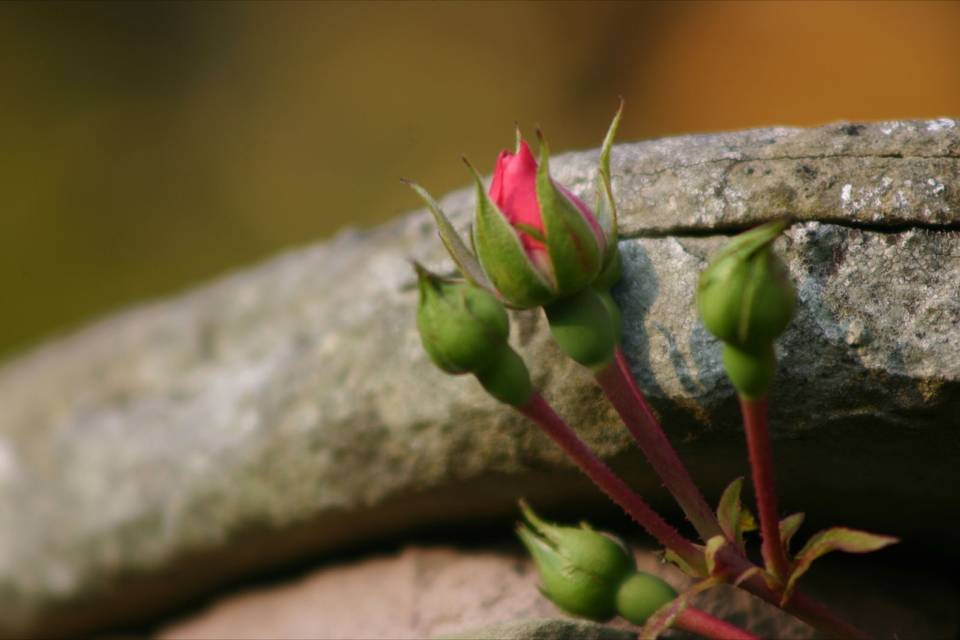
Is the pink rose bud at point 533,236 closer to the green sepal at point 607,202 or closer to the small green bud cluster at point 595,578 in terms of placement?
the green sepal at point 607,202

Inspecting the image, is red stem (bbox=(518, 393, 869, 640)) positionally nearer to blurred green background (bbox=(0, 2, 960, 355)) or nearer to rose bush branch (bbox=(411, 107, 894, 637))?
rose bush branch (bbox=(411, 107, 894, 637))

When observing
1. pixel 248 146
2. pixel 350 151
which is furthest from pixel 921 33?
pixel 248 146

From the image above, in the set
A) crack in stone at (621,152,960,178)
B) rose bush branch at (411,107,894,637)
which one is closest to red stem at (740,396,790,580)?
rose bush branch at (411,107,894,637)

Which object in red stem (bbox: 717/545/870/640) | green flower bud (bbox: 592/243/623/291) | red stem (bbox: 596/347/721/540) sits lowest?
red stem (bbox: 717/545/870/640)

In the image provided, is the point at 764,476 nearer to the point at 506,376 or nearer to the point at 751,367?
the point at 751,367

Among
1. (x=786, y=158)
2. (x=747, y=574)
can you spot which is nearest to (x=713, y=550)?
(x=747, y=574)

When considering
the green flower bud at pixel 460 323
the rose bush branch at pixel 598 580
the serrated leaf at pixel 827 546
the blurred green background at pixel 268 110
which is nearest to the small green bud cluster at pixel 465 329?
the green flower bud at pixel 460 323

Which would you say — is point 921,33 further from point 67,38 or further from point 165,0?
point 67,38
